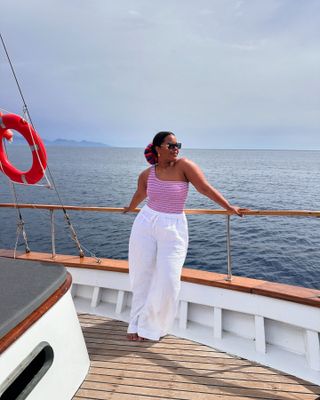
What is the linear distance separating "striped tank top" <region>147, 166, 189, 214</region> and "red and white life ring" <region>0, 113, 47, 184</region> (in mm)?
1613

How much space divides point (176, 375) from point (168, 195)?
4.00ft

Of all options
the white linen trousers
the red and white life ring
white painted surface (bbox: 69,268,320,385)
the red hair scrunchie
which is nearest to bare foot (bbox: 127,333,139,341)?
the white linen trousers

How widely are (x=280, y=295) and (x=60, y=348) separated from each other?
1.59 metres

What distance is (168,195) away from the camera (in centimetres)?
237

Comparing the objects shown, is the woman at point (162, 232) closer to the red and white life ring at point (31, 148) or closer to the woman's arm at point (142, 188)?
the woman's arm at point (142, 188)

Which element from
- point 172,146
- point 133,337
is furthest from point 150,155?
point 133,337

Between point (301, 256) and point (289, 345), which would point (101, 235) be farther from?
point (289, 345)

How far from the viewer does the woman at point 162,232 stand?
7.71ft

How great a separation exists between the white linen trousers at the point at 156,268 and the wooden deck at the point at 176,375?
18cm

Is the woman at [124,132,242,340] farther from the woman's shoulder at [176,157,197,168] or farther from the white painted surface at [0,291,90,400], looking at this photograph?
the white painted surface at [0,291,90,400]

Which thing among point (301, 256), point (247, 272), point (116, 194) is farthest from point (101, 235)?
point (116, 194)

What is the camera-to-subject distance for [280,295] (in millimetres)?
2447

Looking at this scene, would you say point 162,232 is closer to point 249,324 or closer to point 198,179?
point 198,179

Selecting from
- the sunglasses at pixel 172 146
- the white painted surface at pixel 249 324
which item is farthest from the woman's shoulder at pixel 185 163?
the white painted surface at pixel 249 324
